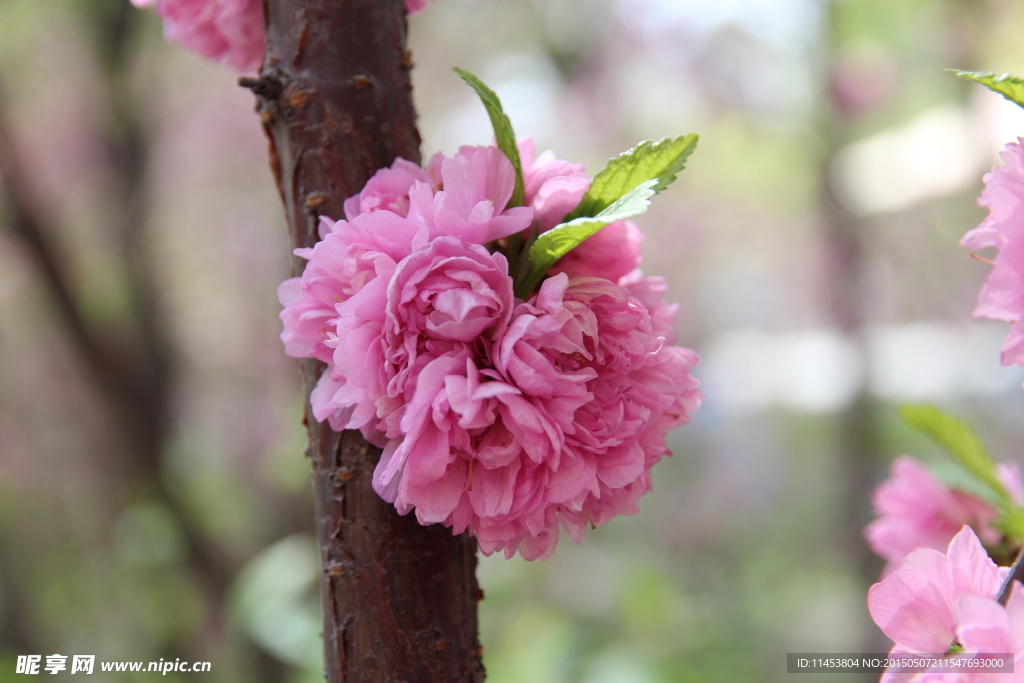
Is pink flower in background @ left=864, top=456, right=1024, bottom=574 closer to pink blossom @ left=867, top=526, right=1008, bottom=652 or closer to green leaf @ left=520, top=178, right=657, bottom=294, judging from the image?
pink blossom @ left=867, top=526, right=1008, bottom=652

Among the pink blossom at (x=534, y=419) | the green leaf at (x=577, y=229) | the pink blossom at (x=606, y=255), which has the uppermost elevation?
the pink blossom at (x=606, y=255)

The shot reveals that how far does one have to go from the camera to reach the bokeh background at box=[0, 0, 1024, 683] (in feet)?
9.21

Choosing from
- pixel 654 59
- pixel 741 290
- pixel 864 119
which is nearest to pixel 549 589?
pixel 864 119

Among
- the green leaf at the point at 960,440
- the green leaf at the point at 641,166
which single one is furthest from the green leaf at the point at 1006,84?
the green leaf at the point at 960,440

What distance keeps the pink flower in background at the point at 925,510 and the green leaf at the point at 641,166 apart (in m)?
0.70

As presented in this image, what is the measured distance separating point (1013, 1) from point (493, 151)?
4.13 meters

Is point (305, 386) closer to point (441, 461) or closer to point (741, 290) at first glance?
point (441, 461)

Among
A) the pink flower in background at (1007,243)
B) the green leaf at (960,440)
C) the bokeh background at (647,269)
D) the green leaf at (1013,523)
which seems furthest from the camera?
the bokeh background at (647,269)

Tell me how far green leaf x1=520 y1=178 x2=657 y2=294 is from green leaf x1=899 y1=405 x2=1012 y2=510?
0.58m

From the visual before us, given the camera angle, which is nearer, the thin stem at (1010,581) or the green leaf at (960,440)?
the thin stem at (1010,581)

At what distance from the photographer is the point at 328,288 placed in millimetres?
604

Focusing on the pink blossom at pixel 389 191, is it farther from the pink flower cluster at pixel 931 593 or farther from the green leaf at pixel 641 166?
the pink flower cluster at pixel 931 593

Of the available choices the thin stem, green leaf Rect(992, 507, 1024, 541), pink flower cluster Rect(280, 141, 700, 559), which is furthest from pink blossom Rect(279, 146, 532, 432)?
green leaf Rect(992, 507, 1024, 541)

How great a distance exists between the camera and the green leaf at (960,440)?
888 millimetres
